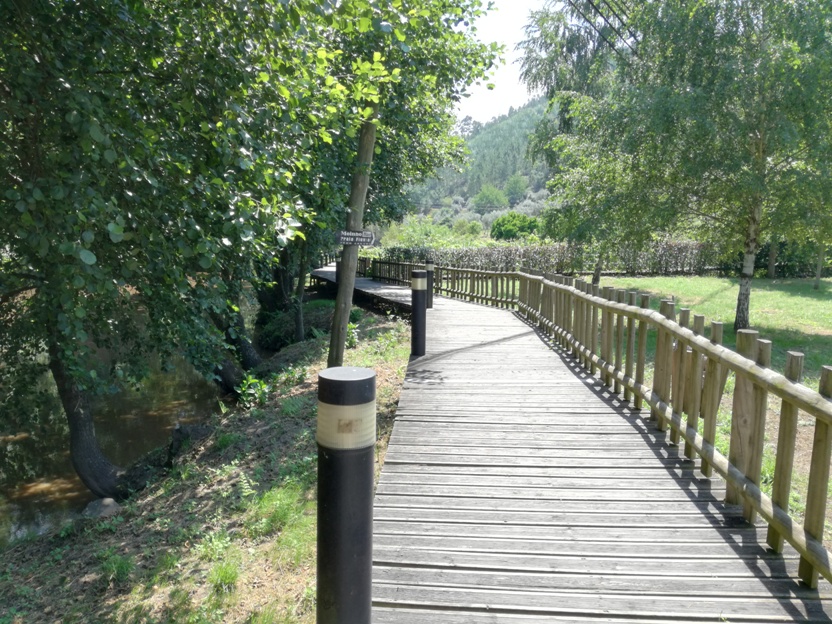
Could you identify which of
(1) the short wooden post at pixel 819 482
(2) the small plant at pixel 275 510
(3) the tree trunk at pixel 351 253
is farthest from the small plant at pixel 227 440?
(1) the short wooden post at pixel 819 482

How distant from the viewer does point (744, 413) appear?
11.7 ft

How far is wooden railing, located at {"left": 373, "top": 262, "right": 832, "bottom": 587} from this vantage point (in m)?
2.88

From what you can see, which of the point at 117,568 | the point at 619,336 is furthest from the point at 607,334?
the point at 117,568

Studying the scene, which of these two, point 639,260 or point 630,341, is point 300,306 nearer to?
point 630,341

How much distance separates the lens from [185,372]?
1694 centimetres

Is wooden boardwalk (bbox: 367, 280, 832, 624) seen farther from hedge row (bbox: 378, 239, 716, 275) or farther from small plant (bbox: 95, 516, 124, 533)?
hedge row (bbox: 378, 239, 716, 275)

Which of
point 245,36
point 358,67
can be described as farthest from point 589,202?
point 245,36

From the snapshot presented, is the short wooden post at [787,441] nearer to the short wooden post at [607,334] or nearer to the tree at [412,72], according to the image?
the short wooden post at [607,334]

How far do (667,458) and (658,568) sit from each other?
1.65 metres

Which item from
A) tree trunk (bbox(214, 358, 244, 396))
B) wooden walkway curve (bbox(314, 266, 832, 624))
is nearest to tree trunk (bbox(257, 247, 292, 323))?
tree trunk (bbox(214, 358, 244, 396))

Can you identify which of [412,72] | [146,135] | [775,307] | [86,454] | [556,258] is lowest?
[86,454]

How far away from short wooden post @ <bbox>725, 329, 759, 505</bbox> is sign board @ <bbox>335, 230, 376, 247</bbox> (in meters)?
4.98

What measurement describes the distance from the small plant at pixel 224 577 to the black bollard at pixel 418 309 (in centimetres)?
489

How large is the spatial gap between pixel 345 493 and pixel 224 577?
90.5 inches
